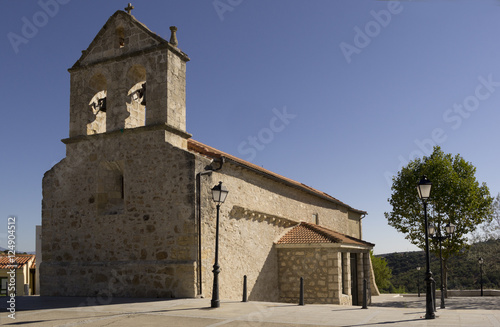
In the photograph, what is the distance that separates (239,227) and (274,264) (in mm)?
3612

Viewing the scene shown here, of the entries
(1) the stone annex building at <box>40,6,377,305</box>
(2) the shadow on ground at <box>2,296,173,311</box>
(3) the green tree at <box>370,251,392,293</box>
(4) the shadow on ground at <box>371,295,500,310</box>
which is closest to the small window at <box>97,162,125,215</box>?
(1) the stone annex building at <box>40,6,377,305</box>

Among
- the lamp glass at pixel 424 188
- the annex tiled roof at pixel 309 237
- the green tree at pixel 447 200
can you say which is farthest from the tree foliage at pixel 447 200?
the lamp glass at pixel 424 188

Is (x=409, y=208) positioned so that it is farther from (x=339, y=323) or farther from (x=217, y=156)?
(x=339, y=323)

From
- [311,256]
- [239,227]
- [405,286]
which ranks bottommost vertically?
[405,286]

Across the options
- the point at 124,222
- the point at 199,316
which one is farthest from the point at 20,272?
the point at 199,316

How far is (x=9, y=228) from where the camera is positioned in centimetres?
1180

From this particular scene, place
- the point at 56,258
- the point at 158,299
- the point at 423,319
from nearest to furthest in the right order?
the point at 423,319 → the point at 158,299 → the point at 56,258

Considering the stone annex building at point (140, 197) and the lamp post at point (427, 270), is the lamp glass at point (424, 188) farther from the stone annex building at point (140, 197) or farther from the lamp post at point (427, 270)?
the stone annex building at point (140, 197)

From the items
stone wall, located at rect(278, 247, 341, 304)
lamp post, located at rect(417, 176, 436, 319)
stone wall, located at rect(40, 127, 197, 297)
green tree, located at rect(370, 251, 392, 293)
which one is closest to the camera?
lamp post, located at rect(417, 176, 436, 319)

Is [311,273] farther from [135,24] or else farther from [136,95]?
[135,24]

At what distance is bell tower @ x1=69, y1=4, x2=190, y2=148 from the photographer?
49.4 ft

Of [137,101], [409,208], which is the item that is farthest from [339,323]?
[409,208]

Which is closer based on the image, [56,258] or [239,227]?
[56,258]

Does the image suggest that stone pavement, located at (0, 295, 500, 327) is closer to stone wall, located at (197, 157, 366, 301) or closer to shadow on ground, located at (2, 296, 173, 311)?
shadow on ground, located at (2, 296, 173, 311)
